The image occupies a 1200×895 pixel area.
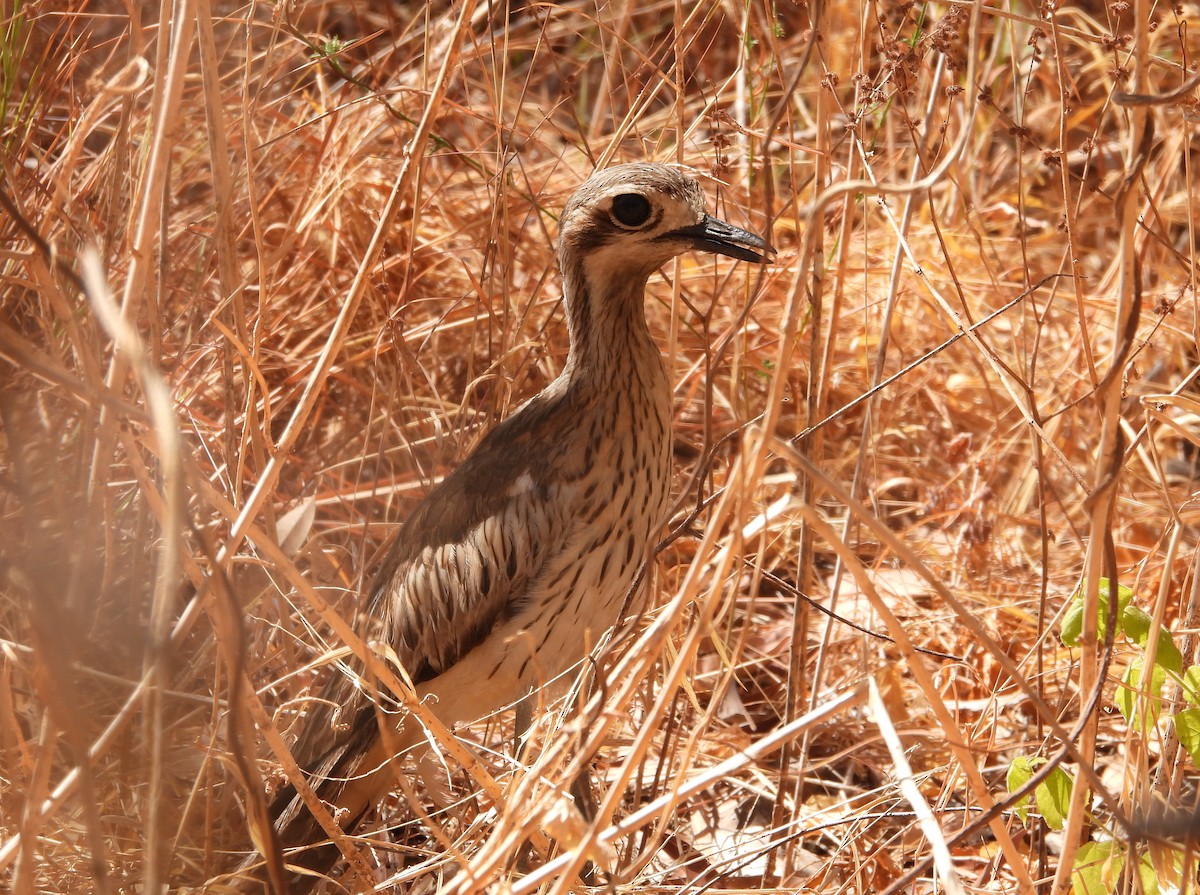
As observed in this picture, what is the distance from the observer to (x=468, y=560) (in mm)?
2438

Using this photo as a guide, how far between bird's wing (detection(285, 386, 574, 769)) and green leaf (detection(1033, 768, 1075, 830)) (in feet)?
3.15

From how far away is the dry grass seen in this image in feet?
4.91

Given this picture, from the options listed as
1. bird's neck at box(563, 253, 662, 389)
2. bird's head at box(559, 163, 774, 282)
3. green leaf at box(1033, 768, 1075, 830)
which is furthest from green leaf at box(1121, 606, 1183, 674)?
bird's neck at box(563, 253, 662, 389)

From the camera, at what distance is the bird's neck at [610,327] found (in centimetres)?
236

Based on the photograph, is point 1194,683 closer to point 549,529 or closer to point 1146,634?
point 1146,634

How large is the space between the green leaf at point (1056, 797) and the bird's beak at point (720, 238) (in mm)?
922

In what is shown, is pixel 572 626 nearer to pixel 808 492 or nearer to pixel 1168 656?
pixel 808 492

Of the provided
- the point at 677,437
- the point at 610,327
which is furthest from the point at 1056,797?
the point at 677,437

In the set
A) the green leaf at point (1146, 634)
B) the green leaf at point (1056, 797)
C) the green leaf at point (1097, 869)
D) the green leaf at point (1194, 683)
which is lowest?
the green leaf at point (1097, 869)

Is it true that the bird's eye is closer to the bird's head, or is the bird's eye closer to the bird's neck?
the bird's head

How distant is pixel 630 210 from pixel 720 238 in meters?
0.17

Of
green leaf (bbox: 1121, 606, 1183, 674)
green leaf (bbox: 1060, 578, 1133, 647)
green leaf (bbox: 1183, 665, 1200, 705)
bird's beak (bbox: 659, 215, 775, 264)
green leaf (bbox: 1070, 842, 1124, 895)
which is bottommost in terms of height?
green leaf (bbox: 1070, 842, 1124, 895)

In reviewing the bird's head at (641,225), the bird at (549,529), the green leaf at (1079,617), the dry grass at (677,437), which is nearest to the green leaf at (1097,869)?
the dry grass at (677,437)

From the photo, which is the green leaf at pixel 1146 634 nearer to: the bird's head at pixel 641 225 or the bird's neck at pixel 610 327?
the bird's head at pixel 641 225
